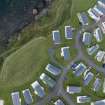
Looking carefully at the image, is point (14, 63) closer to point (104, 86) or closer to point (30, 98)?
point (30, 98)

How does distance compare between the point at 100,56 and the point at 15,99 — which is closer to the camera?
the point at 15,99

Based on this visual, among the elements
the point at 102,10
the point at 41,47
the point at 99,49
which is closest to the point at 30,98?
the point at 41,47

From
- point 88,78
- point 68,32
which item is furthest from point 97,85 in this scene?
point 68,32

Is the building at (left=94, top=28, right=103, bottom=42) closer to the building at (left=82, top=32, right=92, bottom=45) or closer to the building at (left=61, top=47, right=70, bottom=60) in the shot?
the building at (left=82, top=32, right=92, bottom=45)

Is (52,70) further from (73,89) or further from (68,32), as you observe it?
(68,32)

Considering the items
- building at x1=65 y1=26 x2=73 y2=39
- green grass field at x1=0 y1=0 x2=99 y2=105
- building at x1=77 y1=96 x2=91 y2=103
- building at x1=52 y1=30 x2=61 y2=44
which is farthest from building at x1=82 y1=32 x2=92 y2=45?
A: building at x1=77 y1=96 x2=91 y2=103

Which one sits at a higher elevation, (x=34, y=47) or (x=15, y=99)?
(x=34, y=47)

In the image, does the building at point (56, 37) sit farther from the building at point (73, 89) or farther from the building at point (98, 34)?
the building at point (73, 89)

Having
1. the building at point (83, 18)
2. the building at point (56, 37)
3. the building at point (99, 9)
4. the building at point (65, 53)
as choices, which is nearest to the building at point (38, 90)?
the building at point (65, 53)
